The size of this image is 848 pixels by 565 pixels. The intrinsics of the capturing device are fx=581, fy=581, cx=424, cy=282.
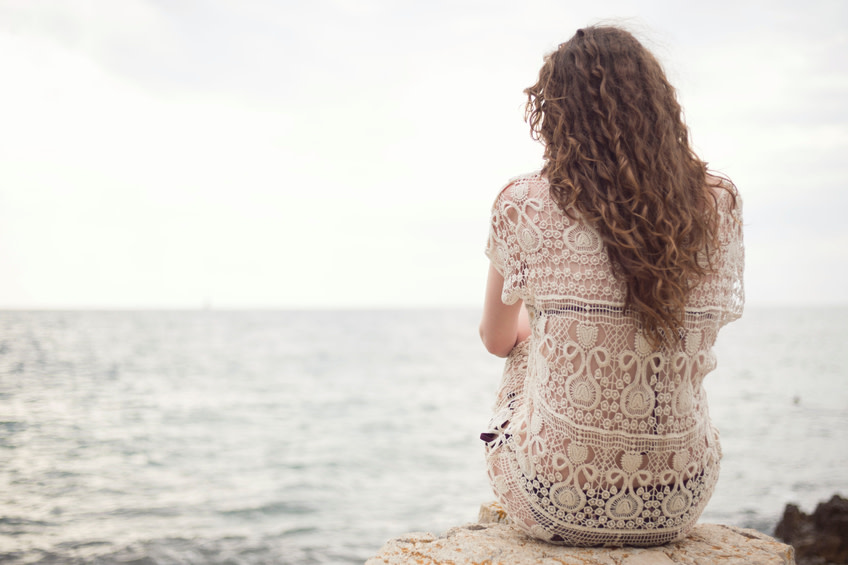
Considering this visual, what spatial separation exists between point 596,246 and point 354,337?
46044mm

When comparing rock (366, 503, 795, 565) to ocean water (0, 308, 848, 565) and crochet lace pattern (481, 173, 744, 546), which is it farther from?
ocean water (0, 308, 848, 565)

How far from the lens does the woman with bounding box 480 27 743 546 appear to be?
166cm

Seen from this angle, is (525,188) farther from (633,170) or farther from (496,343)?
(496,343)

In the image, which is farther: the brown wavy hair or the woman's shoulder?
the woman's shoulder

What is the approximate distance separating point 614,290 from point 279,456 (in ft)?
36.2

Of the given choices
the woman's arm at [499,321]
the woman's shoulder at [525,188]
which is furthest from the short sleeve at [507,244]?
the woman's arm at [499,321]

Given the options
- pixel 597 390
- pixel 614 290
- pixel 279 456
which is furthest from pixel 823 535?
pixel 279 456

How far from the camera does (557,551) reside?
1.86 meters

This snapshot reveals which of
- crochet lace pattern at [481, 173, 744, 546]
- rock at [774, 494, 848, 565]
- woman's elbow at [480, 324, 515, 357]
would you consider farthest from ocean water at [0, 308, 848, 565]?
rock at [774, 494, 848, 565]

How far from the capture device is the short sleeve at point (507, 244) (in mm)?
1805

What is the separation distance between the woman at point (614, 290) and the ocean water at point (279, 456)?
129cm

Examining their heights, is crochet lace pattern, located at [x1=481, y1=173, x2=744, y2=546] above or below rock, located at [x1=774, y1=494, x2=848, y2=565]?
above

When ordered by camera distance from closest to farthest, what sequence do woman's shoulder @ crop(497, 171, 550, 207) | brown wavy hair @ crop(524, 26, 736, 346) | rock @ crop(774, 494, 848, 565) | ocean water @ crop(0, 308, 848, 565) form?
brown wavy hair @ crop(524, 26, 736, 346) → woman's shoulder @ crop(497, 171, 550, 207) → rock @ crop(774, 494, 848, 565) → ocean water @ crop(0, 308, 848, 565)

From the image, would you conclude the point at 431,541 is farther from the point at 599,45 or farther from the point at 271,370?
the point at 271,370
